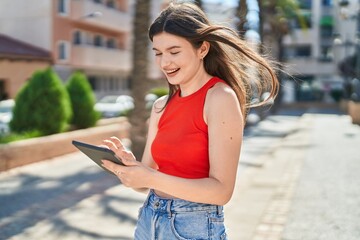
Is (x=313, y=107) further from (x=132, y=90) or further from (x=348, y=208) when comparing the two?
(x=348, y=208)

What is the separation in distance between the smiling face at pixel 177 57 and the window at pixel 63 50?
30209mm

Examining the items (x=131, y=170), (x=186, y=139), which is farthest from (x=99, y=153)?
(x=186, y=139)

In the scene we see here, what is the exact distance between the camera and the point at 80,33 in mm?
34469

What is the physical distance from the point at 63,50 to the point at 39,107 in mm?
19018

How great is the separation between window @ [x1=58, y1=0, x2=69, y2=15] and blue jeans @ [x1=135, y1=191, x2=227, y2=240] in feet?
99.5

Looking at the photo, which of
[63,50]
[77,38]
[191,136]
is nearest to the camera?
[191,136]

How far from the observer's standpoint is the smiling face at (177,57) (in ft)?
6.51

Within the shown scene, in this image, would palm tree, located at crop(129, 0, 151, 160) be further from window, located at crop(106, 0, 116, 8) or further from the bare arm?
window, located at crop(106, 0, 116, 8)

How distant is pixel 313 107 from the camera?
46000 mm

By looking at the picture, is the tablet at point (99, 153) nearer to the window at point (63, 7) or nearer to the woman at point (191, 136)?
the woman at point (191, 136)

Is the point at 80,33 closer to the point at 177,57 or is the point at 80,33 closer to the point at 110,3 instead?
the point at 110,3

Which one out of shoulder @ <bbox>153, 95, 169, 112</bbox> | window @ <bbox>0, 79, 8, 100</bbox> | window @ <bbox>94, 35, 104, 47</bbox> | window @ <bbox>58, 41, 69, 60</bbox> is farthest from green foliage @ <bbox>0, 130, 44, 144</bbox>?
window @ <bbox>94, 35, 104, 47</bbox>

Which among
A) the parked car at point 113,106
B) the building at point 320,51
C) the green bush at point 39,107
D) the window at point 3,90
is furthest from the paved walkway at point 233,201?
the building at point 320,51

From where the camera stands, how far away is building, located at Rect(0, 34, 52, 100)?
2622 cm
